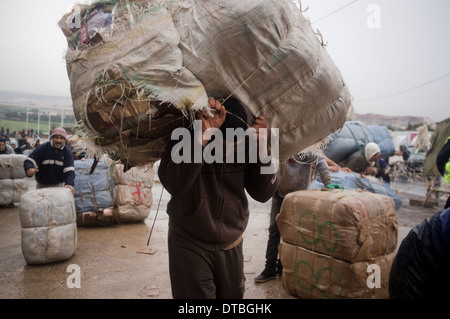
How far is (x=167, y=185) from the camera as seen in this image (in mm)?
1799

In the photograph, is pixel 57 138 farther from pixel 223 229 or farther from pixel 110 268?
pixel 223 229

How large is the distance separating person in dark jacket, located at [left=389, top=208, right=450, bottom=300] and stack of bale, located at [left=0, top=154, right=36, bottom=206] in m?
8.51

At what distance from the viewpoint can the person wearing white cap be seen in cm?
589

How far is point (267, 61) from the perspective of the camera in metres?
1.68

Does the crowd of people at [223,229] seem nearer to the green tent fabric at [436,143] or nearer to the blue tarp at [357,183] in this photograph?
the blue tarp at [357,183]

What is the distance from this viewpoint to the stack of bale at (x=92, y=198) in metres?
5.87

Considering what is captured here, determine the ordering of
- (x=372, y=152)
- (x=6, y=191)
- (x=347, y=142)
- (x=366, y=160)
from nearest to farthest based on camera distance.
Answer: (x=372, y=152), (x=366, y=160), (x=347, y=142), (x=6, y=191)

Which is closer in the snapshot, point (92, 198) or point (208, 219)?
point (208, 219)

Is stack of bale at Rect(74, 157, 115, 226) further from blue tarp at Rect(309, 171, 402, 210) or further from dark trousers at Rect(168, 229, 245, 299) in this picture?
dark trousers at Rect(168, 229, 245, 299)

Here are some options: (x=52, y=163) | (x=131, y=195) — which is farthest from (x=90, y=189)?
(x=52, y=163)

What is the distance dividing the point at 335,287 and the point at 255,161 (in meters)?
1.92

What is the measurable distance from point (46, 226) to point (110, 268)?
1.00m

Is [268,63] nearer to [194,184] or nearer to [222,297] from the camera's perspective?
[194,184]
